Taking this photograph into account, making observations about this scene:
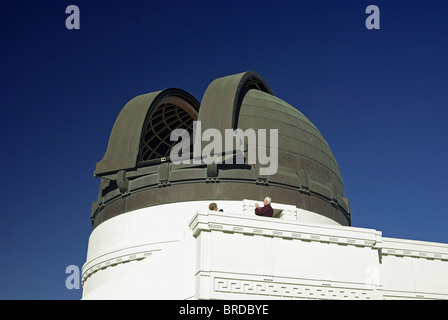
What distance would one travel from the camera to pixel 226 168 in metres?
15.9

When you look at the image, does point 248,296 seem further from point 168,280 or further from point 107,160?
point 107,160

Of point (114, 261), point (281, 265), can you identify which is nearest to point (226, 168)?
point (114, 261)

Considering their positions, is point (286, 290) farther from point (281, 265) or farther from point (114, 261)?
point (114, 261)

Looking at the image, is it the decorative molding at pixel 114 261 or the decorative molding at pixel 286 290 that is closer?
the decorative molding at pixel 286 290

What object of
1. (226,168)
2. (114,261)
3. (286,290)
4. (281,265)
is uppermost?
(226,168)

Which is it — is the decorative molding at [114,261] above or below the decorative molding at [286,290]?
above

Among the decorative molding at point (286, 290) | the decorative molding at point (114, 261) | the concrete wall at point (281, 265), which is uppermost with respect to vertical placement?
the decorative molding at point (114, 261)

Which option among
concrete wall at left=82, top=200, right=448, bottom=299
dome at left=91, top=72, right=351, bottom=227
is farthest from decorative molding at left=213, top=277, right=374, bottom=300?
dome at left=91, top=72, right=351, bottom=227

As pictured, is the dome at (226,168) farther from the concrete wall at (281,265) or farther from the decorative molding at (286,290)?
the decorative molding at (286,290)

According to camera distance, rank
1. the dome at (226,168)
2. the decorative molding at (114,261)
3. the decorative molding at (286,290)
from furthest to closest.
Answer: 1. the dome at (226,168)
2. the decorative molding at (114,261)
3. the decorative molding at (286,290)

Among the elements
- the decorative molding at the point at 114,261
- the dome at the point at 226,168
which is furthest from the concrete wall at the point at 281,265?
the dome at the point at 226,168

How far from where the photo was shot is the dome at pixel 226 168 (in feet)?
51.9

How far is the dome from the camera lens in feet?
51.9
